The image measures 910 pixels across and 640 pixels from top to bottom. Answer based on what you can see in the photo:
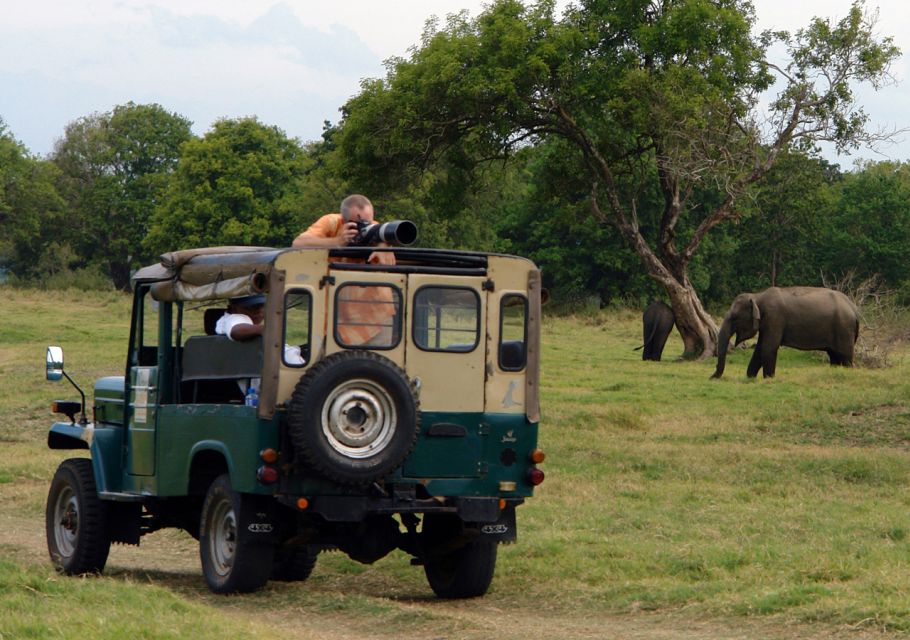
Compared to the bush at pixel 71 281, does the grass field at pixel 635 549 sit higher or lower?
lower

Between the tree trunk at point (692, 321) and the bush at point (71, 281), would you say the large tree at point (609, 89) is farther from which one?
the bush at point (71, 281)

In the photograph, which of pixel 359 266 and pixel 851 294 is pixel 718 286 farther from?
pixel 359 266

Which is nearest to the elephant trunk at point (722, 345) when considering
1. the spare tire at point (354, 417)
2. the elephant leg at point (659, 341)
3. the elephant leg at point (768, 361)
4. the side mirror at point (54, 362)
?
the elephant leg at point (768, 361)

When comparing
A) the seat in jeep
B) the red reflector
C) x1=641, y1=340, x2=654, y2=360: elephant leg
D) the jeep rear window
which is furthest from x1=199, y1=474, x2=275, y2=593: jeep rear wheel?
x1=641, y1=340, x2=654, y2=360: elephant leg

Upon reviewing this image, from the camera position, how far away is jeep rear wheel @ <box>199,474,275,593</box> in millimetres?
8992

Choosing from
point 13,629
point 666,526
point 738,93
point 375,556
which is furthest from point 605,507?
point 738,93

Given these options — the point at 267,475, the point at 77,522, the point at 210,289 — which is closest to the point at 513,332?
the point at 267,475

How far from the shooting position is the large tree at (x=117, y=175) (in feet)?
267

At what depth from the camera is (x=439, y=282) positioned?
29.9 ft

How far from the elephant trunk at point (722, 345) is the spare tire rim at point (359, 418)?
19.9 meters

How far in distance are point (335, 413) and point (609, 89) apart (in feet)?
65.9

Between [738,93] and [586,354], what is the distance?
7906 millimetres

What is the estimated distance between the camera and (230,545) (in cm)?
932

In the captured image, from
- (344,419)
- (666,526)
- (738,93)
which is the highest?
(738,93)
